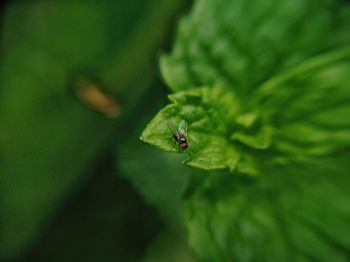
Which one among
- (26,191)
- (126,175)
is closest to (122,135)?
(126,175)

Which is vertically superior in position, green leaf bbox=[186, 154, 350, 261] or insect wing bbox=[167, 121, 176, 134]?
insect wing bbox=[167, 121, 176, 134]

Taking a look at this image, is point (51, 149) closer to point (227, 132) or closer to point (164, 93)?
point (164, 93)

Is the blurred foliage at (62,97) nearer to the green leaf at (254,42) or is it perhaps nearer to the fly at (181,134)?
the green leaf at (254,42)

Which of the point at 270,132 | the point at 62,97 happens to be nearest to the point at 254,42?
the point at 270,132

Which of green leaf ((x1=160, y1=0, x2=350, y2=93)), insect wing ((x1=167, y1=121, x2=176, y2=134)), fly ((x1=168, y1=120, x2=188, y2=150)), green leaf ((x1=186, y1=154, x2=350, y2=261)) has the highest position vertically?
green leaf ((x1=160, y1=0, x2=350, y2=93))

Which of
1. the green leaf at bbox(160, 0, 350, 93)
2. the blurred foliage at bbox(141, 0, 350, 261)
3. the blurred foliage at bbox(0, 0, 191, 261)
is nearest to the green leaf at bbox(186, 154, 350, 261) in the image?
the blurred foliage at bbox(141, 0, 350, 261)

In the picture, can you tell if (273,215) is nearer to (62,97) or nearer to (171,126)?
(171,126)

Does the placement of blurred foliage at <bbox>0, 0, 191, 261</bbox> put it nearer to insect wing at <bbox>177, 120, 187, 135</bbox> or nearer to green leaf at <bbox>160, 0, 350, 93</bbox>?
green leaf at <bbox>160, 0, 350, 93</bbox>
